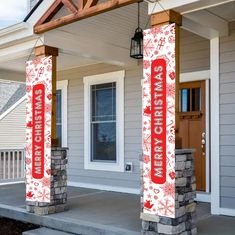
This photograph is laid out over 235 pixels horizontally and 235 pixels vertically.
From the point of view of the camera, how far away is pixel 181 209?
383cm

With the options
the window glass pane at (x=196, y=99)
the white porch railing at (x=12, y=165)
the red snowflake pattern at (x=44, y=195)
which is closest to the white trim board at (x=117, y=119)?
the window glass pane at (x=196, y=99)

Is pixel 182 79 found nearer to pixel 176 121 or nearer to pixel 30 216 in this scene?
pixel 176 121

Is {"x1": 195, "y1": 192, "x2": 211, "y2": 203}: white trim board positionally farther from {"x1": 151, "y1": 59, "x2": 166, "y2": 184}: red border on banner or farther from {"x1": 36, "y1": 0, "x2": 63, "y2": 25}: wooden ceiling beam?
{"x1": 36, "y1": 0, "x2": 63, "y2": 25}: wooden ceiling beam

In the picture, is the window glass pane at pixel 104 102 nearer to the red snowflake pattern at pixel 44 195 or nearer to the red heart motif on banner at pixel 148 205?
the red snowflake pattern at pixel 44 195

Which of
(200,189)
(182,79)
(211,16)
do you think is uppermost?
(211,16)

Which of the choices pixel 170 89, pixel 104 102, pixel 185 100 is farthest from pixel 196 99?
pixel 170 89

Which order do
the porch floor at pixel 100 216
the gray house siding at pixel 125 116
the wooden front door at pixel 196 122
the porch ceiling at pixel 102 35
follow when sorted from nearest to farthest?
the porch floor at pixel 100 216 → the porch ceiling at pixel 102 35 → the wooden front door at pixel 196 122 → the gray house siding at pixel 125 116

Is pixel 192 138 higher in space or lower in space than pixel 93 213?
higher

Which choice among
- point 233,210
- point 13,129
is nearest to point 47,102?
point 233,210

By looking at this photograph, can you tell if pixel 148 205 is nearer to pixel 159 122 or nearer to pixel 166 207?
pixel 166 207

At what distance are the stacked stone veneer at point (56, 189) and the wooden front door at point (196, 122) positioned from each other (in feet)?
6.91

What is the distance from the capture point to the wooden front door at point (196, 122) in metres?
5.94

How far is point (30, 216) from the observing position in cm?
525

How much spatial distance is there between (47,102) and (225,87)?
2.51 m
